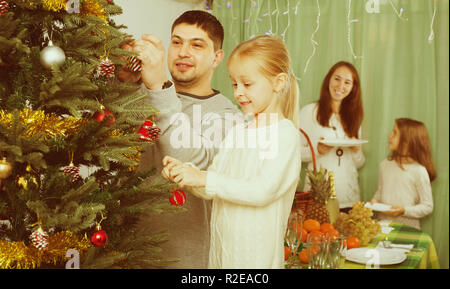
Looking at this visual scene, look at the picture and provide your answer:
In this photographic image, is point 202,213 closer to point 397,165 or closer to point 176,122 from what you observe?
point 176,122

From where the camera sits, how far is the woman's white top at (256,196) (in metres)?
1.29

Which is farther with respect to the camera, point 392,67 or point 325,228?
point 392,67

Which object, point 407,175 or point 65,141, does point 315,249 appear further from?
point 407,175

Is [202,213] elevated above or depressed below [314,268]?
above

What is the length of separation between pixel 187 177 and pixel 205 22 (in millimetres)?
635

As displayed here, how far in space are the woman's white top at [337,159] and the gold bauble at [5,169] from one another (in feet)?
5.76

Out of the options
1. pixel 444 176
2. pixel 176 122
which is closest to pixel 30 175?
pixel 176 122

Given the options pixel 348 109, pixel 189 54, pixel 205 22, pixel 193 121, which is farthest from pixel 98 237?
pixel 348 109

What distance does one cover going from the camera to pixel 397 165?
2504mm

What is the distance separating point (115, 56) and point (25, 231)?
495 mm

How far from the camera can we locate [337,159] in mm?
2541

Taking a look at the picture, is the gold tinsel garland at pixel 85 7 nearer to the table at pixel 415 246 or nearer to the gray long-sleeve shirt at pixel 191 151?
the gray long-sleeve shirt at pixel 191 151
